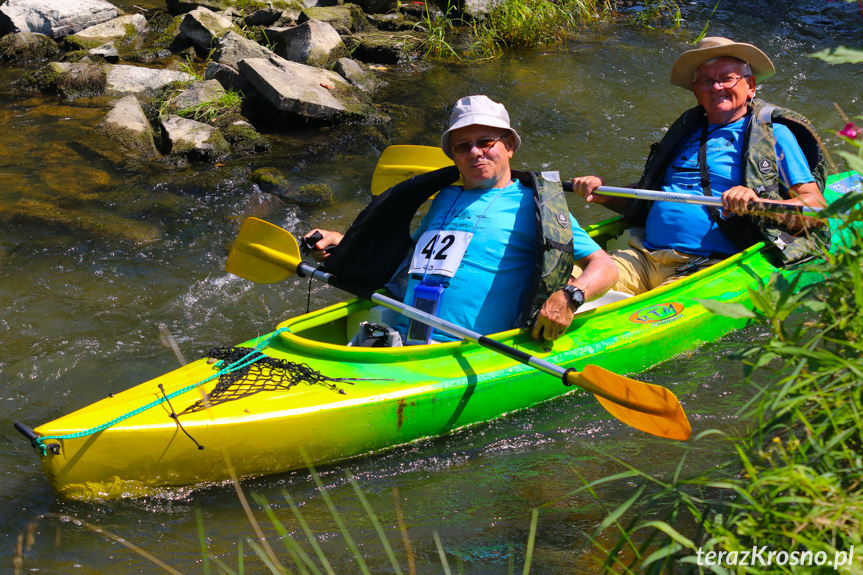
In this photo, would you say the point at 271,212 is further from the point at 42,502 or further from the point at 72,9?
the point at 72,9

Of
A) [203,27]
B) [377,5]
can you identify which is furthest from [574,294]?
[377,5]

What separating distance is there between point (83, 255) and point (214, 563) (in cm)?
315

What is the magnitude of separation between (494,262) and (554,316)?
37 cm

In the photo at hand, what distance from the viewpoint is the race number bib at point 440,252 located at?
3.52 meters

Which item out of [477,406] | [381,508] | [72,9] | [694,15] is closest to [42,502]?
[381,508]

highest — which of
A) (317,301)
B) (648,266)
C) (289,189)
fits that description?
(648,266)

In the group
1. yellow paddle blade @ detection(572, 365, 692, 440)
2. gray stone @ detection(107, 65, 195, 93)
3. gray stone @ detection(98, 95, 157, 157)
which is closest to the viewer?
yellow paddle blade @ detection(572, 365, 692, 440)

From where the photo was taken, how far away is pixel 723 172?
4266 mm

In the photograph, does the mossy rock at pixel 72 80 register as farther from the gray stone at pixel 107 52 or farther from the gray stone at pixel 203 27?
the gray stone at pixel 203 27

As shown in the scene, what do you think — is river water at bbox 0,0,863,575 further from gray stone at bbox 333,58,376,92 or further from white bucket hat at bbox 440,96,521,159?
white bucket hat at bbox 440,96,521,159

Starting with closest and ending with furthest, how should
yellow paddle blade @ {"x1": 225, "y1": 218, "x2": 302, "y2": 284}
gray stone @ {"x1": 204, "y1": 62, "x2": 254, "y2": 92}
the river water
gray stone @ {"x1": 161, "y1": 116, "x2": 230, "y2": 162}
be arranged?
the river water < yellow paddle blade @ {"x1": 225, "y1": 218, "x2": 302, "y2": 284} < gray stone @ {"x1": 161, "y1": 116, "x2": 230, "y2": 162} < gray stone @ {"x1": 204, "y1": 62, "x2": 254, "y2": 92}

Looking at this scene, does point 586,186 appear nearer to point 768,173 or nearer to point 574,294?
point 768,173

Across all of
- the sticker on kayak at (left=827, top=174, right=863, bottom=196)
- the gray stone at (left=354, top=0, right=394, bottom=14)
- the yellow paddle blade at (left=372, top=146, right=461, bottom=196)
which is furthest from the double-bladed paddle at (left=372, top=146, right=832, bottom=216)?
the gray stone at (left=354, top=0, right=394, bottom=14)

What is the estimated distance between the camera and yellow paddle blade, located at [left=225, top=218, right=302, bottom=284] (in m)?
4.04
